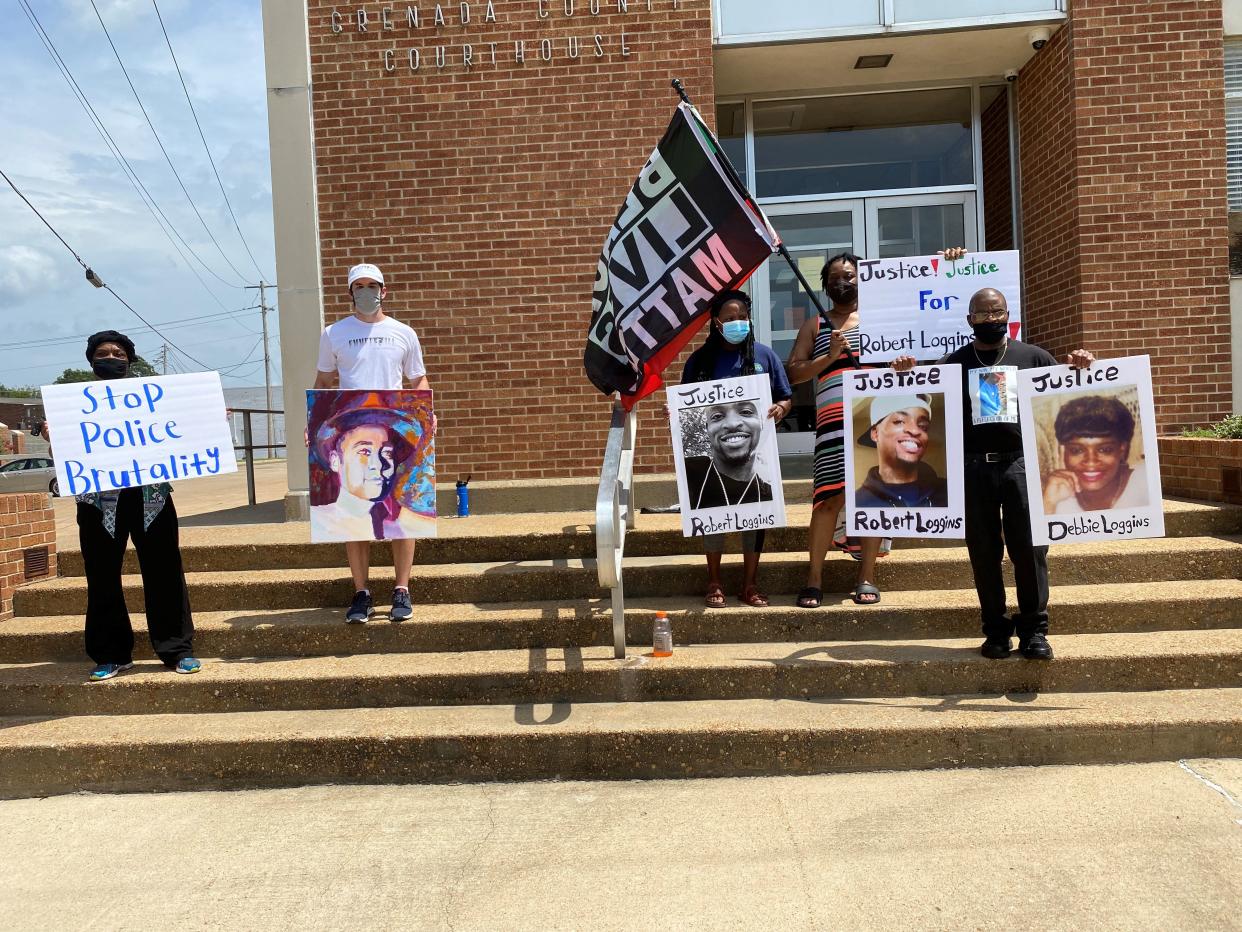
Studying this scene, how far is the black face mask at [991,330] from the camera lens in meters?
4.20

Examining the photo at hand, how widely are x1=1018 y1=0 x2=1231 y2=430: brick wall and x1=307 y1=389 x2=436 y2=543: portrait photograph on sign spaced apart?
5.56m

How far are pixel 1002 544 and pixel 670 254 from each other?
2.29 meters

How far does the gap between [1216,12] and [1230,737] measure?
20.2ft

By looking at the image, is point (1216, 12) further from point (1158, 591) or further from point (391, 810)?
point (391, 810)

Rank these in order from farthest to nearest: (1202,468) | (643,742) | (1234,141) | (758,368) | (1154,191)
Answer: (1234,141), (1154,191), (1202,468), (758,368), (643,742)

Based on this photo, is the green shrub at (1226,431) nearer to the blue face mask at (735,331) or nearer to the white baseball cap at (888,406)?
the white baseball cap at (888,406)

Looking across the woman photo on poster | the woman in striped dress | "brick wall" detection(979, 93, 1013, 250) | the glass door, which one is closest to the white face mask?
the woman in striped dress

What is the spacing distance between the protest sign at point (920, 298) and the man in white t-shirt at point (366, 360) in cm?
248

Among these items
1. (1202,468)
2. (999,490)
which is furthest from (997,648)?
(1202,468)

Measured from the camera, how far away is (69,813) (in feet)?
12.4

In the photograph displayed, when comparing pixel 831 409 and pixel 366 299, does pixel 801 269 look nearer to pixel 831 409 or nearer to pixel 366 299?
pixel 831 409

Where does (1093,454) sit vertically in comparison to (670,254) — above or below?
below

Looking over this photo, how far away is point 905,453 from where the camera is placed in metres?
4.45

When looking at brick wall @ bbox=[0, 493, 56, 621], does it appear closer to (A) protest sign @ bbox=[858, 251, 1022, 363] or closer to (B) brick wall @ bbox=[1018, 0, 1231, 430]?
(A) protest sign @ bbox=[858, 251, 1022, 363]
